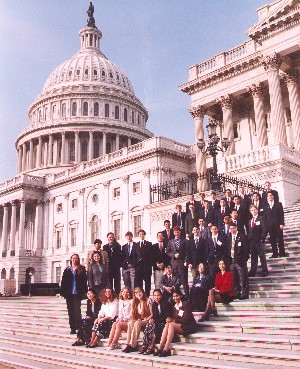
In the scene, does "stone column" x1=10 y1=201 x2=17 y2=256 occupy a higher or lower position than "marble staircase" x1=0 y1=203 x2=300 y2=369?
higher

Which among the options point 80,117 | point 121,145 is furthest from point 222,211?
point 80,117

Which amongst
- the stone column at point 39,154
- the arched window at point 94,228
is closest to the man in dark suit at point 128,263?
the arched window at point 94,228

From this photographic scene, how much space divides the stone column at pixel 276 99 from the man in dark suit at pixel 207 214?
15423 mm

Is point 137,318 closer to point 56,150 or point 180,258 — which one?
point 180,258

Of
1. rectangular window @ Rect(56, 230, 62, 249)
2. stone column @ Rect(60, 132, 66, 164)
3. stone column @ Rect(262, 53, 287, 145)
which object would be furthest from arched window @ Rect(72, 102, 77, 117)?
stone column @ Rect(262, 53, 287, 145)

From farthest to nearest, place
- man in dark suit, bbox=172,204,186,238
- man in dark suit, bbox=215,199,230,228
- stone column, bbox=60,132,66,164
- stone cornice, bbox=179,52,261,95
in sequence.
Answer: stone column, bbox=60,132,66,164
stone cornice, bbox=179,52,261,95
man in dark suit, bbox=172,204,186,238
man in dark suit, bbox=215,199,230,228

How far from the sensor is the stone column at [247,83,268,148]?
3387cm

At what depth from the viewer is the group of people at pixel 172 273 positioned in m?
10.1

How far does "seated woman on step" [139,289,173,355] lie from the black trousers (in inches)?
124

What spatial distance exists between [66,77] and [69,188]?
136 feet

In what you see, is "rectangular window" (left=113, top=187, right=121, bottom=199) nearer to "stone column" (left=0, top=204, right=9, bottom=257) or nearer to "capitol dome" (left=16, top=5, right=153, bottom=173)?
"stone column" (left=0, top=204, right=9, bottom=257)

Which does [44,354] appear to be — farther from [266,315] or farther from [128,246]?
[266,315]

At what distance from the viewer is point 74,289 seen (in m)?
12.4

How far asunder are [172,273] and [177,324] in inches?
90.6
